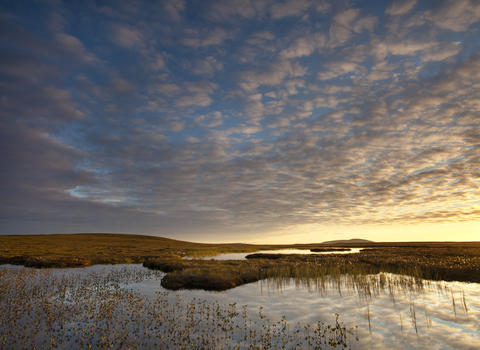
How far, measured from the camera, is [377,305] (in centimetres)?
1578

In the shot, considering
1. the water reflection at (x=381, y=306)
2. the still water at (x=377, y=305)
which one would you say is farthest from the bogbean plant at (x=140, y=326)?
the water reflection at (x=381, y=306)

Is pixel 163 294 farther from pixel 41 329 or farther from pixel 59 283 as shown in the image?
pixel 59 283

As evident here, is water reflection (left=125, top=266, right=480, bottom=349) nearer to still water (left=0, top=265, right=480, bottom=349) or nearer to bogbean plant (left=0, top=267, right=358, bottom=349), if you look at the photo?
still water (left=0, top=265, right=480, bottom=349)

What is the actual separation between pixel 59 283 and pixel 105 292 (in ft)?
23.5

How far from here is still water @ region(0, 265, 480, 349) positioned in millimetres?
11078

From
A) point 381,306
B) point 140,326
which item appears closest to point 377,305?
point 381,306

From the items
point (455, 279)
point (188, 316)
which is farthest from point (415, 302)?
point (188, 316)

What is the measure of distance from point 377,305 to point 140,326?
536 inches

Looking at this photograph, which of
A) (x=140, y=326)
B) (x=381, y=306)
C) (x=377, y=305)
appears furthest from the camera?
(x=377, y=305)

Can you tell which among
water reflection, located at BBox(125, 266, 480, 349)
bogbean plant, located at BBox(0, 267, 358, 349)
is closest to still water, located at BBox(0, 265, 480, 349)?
water reflection, located at BBox(125, 266, 480, 349)

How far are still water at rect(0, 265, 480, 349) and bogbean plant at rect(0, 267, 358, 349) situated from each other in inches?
42.9

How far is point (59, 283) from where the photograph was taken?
78.0 feet

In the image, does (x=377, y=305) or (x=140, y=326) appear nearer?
(x=140, y=326)

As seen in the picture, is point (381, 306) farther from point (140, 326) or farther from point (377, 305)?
point (140, 326)
